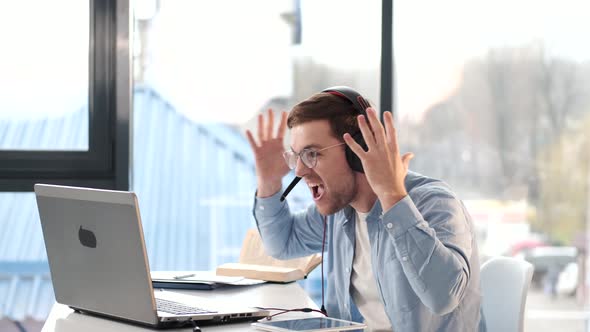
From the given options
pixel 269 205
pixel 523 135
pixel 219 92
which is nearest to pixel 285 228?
pixel 269 205

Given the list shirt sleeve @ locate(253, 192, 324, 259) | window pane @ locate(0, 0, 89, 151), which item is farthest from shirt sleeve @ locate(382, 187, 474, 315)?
window pane @ locate(0, 0, 89, 151)

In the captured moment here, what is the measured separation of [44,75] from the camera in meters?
3.46

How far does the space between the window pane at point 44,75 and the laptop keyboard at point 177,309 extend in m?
1.70

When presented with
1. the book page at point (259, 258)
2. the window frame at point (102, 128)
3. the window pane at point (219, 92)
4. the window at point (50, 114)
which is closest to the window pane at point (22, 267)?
the window at point (50, 114)

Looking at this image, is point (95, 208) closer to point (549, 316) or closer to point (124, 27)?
point (124, 27)

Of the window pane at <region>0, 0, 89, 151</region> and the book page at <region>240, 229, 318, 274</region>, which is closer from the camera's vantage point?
the book page at <region>240, 229, 318, 274</region>

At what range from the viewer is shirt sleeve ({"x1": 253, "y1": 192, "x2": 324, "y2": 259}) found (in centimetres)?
251

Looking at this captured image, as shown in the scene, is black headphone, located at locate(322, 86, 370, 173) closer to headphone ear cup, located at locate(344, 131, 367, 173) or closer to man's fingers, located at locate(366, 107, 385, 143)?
headphone ear cup, located at locate(344, 131, 367, 173)

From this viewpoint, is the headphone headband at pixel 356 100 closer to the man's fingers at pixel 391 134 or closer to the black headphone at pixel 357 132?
the black headphone at pixel 357 132

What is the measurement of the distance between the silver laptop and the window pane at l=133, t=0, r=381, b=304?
1.58m

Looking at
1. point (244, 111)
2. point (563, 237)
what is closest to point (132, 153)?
point (244, 111)

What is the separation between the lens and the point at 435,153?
13.3 ft

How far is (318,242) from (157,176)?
1181 mm

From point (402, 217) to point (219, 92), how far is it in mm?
1903
